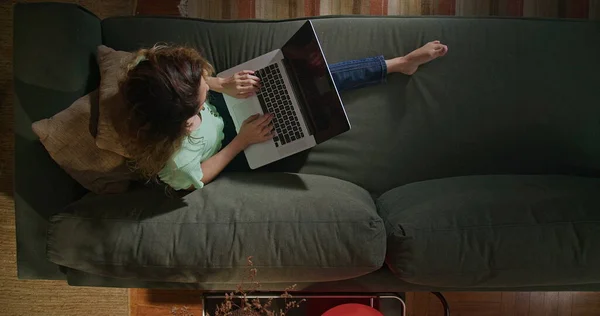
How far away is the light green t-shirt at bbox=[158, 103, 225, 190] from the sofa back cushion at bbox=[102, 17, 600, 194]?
230 millimetres

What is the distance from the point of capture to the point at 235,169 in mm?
1625

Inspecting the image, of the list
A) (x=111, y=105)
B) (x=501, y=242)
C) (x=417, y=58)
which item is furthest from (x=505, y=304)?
(x=111, y=105)

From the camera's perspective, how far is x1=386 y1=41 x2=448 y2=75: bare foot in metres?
1.55

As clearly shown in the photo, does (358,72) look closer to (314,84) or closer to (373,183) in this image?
(314,84)

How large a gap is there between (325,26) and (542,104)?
2.27 feet

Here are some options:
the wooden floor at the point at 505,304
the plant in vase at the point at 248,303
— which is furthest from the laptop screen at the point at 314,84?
the wooden floor at the point at 505,304

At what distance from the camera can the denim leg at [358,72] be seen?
5.09ft

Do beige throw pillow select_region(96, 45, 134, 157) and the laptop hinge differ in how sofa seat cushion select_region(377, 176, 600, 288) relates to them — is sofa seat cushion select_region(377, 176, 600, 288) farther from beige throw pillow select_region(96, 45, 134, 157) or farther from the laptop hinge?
beige throw pillow select_region(96, 45, 134, 157)

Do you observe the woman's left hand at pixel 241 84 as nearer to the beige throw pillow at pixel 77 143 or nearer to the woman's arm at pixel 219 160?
the woman's arm at pixel 219 160

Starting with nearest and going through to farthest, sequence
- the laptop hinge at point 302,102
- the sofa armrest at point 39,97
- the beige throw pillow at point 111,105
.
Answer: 1. the beige throw pillow at point 111,105
2. the sofa armrest at point 39,97
3. the laptop hinge at point 302,102

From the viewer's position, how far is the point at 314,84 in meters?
1.46

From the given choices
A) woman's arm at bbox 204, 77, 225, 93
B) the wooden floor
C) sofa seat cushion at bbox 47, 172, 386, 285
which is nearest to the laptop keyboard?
woman's arm at bbox 204, 77, 225, 93

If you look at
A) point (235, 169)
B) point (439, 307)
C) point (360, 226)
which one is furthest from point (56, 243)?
point (439, 307)

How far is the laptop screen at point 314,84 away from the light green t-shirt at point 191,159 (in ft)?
0.91
